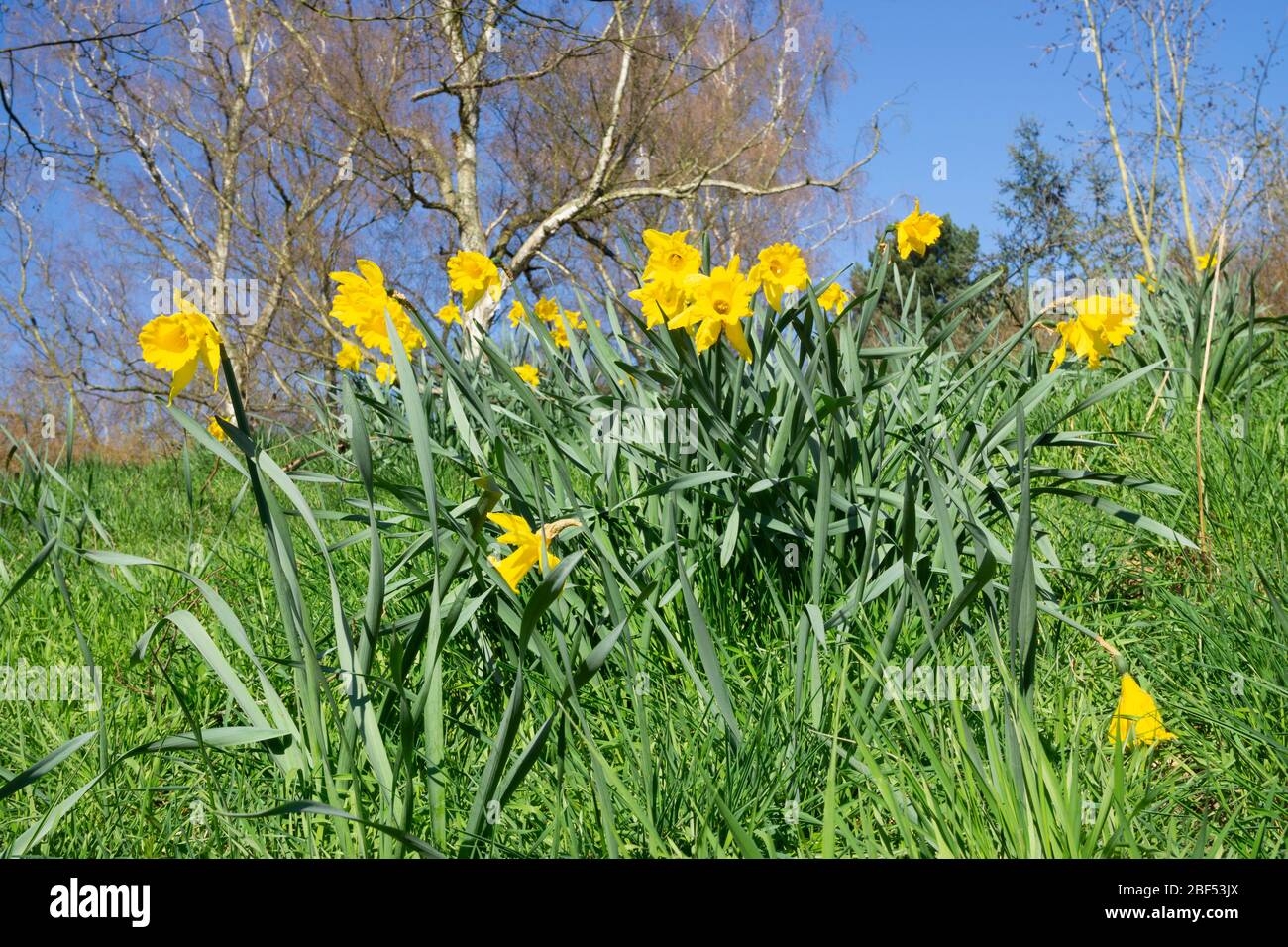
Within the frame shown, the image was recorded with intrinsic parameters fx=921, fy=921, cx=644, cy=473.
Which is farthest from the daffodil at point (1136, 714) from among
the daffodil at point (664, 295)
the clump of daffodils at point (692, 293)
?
the daffodil at point (664, 295)

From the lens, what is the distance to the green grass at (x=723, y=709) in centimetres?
107

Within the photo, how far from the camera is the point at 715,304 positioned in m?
1.50

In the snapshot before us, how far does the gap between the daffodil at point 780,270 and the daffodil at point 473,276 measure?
61 cm

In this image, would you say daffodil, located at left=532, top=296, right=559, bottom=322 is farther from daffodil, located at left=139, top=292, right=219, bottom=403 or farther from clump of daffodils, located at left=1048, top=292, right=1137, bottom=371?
daffodil, located at left=139, top=292, right=219, bottom=403

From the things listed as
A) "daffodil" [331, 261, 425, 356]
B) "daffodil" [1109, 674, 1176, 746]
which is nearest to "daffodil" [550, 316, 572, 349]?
"daffodil" [331, 261, 425, 356]

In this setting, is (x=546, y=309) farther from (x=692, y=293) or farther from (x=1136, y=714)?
(x=1136, y=714)

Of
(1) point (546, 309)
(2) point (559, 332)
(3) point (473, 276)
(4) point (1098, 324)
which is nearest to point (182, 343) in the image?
(3) point (473, 276)

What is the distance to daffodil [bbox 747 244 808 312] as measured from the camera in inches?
68.7

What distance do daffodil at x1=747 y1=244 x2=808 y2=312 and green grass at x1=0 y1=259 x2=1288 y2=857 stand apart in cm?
20

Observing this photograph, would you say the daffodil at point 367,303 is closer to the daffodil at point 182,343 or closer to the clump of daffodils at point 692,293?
the clump of daffodils at point 692,293

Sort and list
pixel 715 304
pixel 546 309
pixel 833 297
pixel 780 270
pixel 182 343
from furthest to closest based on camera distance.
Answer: pixel 546 309 → pixel 833 297 → pixel 780 270 → pixel 715 304 → pixel 182 343

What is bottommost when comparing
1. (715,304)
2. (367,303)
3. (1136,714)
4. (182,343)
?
(1136,714)

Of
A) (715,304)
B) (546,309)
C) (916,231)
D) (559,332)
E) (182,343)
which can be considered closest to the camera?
(182,343)

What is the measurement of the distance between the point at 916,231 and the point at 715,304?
30.1 inches
